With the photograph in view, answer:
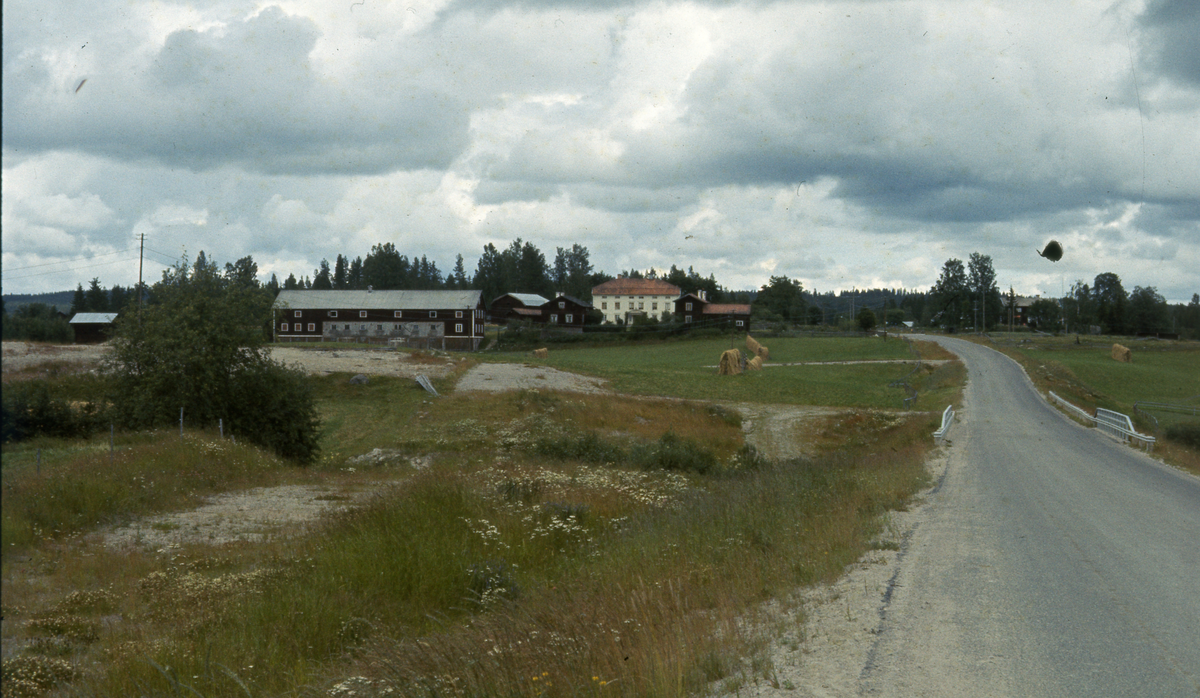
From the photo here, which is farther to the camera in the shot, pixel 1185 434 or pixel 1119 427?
pixel 1185 434

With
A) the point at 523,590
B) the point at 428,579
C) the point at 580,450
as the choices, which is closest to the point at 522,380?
the point at 580,450

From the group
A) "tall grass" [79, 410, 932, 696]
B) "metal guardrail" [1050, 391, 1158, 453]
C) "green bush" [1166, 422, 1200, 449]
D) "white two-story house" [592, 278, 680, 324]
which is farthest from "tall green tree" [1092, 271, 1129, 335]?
"tall grass" [79, 410, 932, 696]

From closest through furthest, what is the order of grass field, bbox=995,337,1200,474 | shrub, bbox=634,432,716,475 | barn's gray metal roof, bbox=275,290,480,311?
shrub, bbox=634,432,716,475
grass field, bbox=995,337,1200,474
barn's gray metal roof, bbox=275,290,480,311

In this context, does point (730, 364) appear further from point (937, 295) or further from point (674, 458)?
point (937, 295)

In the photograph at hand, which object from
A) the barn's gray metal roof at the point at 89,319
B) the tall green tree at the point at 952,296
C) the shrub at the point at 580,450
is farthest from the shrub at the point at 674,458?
the tall green tree at the point at 952,296

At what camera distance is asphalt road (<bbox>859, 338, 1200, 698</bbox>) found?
6410mm

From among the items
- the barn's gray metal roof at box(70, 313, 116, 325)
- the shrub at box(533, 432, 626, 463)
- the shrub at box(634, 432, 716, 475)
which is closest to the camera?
the shrub at box(634, 432, 716, 475)

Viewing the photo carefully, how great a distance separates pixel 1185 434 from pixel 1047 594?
153ft

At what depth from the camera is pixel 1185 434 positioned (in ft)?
149

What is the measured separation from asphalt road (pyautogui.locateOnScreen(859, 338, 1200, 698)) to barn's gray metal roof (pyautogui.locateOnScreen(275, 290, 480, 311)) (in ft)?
302

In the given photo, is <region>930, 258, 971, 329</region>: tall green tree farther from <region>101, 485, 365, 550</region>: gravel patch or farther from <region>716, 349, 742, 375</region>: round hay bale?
<region>101, 485, 365, 550</region>: gravel patch

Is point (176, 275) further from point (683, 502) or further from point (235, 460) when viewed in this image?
point (683, 502)

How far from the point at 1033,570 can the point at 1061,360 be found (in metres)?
93.3

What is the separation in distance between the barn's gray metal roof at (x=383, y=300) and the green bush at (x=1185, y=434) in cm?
7967
